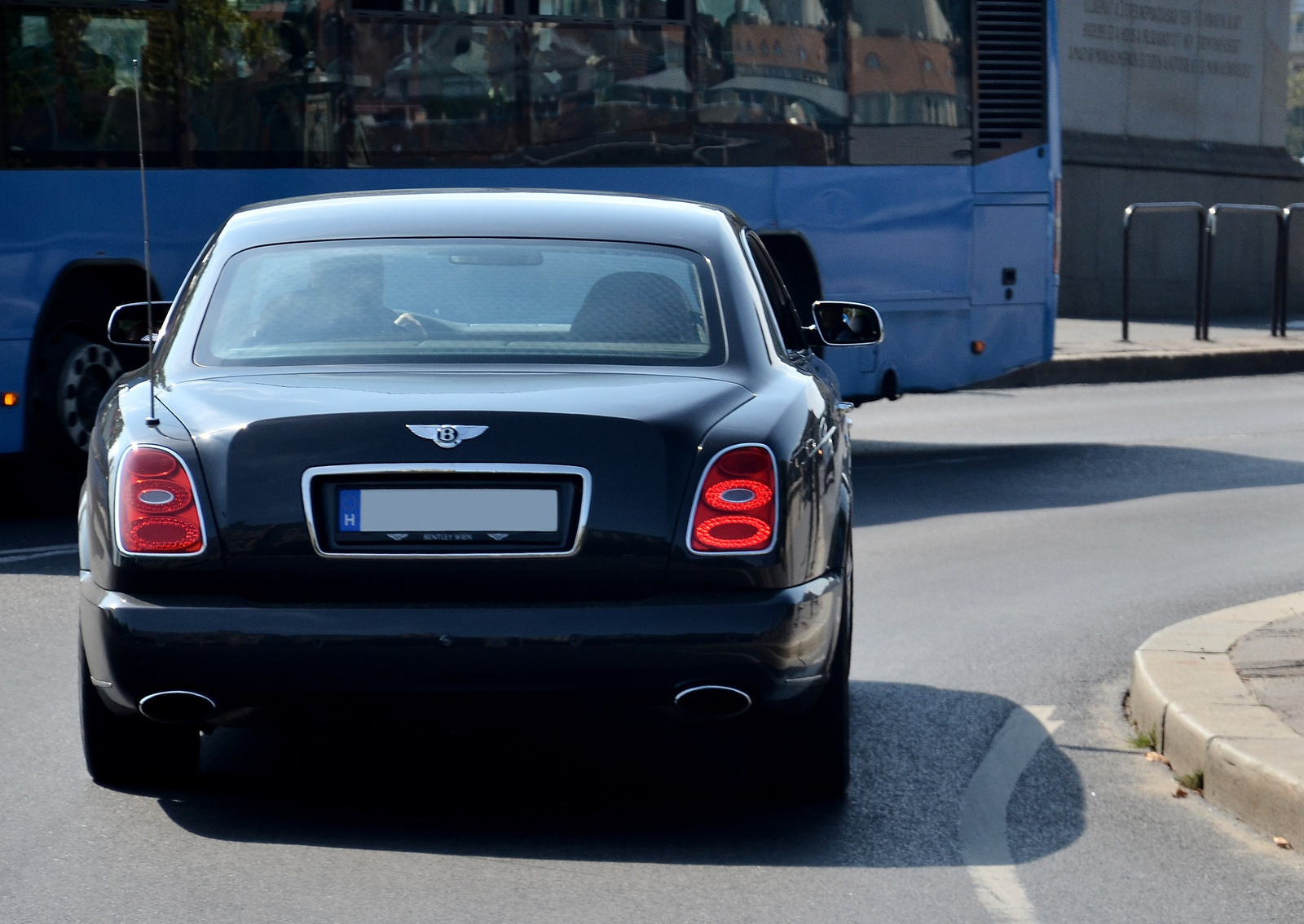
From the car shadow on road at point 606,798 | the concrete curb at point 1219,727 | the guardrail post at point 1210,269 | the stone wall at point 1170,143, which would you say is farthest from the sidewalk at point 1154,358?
the car shadow on road at point 606,798

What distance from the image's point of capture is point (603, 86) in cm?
1206

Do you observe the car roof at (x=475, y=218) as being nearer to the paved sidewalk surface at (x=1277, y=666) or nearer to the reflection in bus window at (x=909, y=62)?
the paved sidewalk surface at (x=1277, y=666)

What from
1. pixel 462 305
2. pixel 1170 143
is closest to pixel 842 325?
pixel 462 305

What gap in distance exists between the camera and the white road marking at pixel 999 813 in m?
4.30

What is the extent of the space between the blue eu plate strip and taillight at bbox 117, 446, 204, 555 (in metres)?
0.30

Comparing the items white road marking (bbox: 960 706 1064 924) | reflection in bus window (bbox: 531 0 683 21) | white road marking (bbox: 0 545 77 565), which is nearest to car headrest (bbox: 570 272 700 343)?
white road marking (bbox: 960 706 1064 924)

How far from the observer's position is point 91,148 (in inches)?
420

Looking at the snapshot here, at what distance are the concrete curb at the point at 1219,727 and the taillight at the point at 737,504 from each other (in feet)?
4.40

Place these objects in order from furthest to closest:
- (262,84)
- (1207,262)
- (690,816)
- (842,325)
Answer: (1207,262) < (262,84) < (842,325) < (690,816)

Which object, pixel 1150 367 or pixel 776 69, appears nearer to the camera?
pixel 776 69

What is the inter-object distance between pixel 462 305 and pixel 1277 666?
106 inches

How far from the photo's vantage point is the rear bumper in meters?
4.41

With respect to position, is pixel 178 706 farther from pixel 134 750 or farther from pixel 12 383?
pixel 12 383

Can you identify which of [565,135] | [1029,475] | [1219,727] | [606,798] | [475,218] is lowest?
[1029,475]
